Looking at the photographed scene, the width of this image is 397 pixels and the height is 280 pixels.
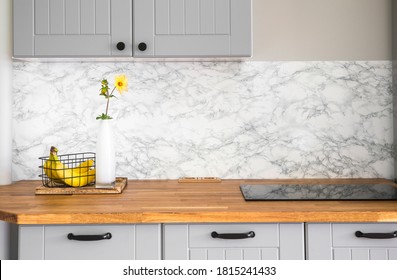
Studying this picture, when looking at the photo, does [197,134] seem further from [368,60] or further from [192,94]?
[368,60]

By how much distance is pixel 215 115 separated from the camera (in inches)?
92.7

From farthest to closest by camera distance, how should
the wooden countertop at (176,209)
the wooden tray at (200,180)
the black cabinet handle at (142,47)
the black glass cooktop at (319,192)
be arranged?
the wooden tray at (200,180), the black cabinet handle at (142,47), the black glass cooktop at (319,192), the wooden countertop at (176,209)

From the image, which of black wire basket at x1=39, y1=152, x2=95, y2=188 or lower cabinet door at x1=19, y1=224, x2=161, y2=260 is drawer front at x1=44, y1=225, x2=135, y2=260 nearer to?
lower cabinet door at x1=19, y1=224, x2=161, y2=260

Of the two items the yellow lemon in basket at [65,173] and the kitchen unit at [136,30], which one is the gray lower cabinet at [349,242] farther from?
the yellow lemon in basket at [65,173]

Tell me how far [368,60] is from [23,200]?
1.85m

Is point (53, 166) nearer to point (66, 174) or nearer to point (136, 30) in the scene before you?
point (66, 174)

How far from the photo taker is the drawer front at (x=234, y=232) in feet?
5.23

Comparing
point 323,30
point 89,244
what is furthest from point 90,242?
point 323,30

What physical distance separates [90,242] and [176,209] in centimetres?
34

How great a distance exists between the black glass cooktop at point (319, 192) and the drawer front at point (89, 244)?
51 centimetres

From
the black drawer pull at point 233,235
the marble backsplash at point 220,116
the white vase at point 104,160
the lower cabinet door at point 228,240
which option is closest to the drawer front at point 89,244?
the lower cabinet door at point 228,240

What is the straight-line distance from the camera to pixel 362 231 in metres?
1.59

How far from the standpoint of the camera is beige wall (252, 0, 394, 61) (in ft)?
7.66
